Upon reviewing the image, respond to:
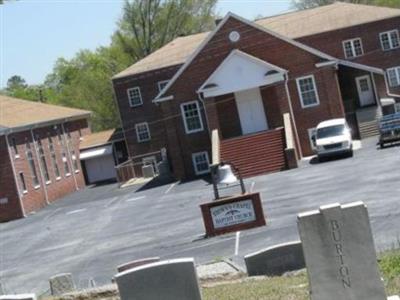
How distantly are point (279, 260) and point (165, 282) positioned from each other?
6.72 meters

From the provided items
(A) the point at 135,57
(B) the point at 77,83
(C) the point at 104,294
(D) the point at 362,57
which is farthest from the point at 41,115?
(C) the point at 104,294

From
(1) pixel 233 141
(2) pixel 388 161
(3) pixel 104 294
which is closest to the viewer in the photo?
(3) pixel 104 294

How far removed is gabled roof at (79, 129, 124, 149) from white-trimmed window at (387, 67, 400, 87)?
20679 mm

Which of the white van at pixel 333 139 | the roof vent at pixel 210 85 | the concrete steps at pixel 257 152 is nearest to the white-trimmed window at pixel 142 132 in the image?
the roof vent at pixel 210 85

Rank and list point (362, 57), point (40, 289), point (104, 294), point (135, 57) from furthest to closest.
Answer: point (135, 57) < point (362, 57) < point (40, 289) < point (104, 294)

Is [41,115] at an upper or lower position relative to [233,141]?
upper

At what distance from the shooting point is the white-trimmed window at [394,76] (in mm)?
63625

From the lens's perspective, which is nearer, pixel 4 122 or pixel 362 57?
pixel 4 122

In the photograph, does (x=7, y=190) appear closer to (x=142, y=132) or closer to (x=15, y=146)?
(x=15, y=146)

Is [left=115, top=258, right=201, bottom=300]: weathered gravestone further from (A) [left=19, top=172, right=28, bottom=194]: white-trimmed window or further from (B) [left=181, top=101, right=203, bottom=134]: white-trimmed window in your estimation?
(A) [left=19, top=172, right=28, bottom=194]: white-trimmed window

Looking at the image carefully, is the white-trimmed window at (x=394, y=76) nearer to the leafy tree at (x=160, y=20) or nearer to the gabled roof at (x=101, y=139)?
the gabled roof at (x=101, y=139)

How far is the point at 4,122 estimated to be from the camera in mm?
59531

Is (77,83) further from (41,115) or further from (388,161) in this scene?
(388,161)

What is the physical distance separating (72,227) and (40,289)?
17.8m
